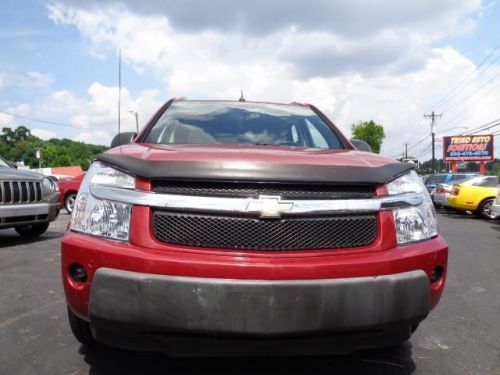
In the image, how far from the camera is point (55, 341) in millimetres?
3385

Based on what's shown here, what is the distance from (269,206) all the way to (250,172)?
0.59 feet

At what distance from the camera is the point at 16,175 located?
24.7 ft

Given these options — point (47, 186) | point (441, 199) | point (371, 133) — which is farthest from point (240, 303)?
point (371, 133)

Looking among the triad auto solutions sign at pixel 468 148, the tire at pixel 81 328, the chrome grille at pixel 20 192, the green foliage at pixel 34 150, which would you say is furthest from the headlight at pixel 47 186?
the green foliage at pixel 34 150

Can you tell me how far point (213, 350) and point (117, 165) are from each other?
1.00 metres

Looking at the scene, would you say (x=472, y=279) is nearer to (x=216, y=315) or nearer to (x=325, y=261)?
(x=325, y=261)

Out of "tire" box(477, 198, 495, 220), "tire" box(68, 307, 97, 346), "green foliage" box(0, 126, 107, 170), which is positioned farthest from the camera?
"green foliage" box(0, 126, 107, 170)

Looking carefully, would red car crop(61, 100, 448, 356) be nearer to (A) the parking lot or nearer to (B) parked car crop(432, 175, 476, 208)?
(A) the parking lot

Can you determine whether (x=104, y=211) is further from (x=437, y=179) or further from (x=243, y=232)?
(x=437, y=179)

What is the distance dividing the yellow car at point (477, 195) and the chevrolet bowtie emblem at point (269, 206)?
45.4 ft

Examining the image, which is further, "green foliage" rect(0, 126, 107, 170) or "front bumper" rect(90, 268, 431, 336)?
"green foliage" rect(0, 126, 107, 170)

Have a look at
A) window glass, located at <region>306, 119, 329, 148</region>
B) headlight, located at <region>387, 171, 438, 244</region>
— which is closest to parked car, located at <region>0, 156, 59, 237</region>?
window glass, located at <region>306, 119, 329, 148</region>

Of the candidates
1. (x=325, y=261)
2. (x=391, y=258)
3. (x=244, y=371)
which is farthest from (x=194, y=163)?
(x=244, y=371)

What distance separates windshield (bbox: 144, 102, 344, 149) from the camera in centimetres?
364
